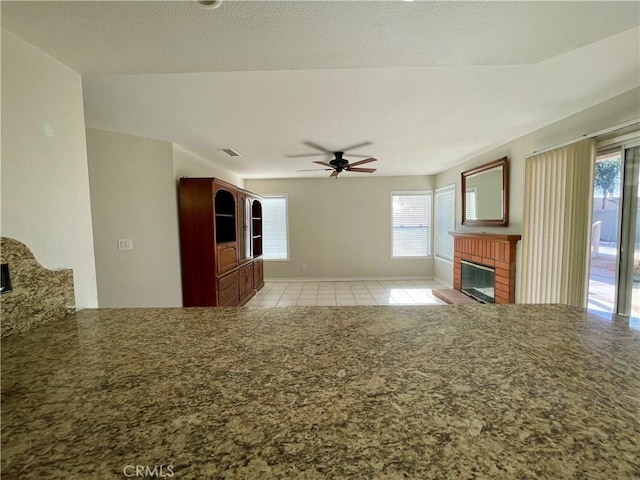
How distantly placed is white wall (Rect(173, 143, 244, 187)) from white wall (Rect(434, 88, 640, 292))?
14.4 feet

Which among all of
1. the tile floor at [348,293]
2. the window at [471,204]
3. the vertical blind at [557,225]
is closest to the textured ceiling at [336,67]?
the vertical blind at [557,225]

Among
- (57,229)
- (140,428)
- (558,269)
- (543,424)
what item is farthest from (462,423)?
(558,269)

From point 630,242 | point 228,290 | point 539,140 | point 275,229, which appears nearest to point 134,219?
point 228,290

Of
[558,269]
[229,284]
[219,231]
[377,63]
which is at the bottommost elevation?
[229,284]

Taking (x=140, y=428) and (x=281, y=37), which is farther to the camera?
(x=281, y=37)

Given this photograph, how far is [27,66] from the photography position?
104 centimetres

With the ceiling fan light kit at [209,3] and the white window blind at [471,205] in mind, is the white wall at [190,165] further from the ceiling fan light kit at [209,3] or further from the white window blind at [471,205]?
the white window blind at [471,205]

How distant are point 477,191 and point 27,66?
4884 mm

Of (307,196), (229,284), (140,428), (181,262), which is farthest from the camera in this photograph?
(307,196)

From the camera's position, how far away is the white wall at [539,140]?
6.95 ft

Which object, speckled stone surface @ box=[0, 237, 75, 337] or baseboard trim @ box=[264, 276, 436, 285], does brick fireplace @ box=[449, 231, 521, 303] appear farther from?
speckled stone surface @ box=[0, 237, 75, 337]

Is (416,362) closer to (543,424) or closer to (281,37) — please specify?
(543,424)

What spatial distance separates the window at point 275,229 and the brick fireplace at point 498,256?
12.1 ft

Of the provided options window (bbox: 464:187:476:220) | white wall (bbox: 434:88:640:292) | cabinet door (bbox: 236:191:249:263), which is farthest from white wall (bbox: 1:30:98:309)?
window (bbox: 464:187:476:220)
